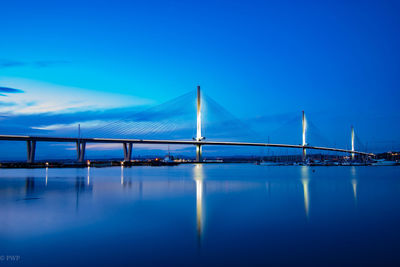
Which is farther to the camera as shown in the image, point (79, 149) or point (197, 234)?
point (79, 149)

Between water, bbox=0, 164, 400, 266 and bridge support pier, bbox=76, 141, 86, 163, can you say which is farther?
bridge support pier, bbox=76, 141, 86, 163

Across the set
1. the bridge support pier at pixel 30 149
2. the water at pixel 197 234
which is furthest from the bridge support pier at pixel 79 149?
the water at pixel 197 234

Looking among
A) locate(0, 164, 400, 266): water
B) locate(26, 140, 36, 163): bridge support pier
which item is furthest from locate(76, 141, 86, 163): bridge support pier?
locate(0, 164, 400, 266): water

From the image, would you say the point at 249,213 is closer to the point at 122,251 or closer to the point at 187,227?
the point at 187,227

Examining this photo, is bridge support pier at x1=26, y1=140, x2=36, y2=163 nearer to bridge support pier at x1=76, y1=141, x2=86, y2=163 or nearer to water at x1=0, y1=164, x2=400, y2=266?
bridge support pier at x1=76, y1=141, x2=86, y2=163

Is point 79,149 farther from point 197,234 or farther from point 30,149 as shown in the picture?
point 197,234

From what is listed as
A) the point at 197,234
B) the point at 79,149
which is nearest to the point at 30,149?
the point at 79,149

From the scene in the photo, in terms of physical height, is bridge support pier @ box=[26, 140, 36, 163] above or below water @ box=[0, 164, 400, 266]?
above

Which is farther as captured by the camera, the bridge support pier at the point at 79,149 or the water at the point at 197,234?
the bridge support pier at the point at 79,149

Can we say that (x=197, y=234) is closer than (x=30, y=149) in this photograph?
Yes

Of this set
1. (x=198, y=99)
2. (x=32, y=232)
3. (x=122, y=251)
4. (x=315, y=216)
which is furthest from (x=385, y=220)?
(x=198, y=99)

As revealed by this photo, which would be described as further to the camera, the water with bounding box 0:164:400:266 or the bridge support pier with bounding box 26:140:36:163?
the bridge support pier with bounding box 26:140:36:163

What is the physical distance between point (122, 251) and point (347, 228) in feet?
14.7

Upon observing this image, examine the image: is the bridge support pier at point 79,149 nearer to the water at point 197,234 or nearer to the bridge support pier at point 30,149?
the bridge support pier at point 30,149
